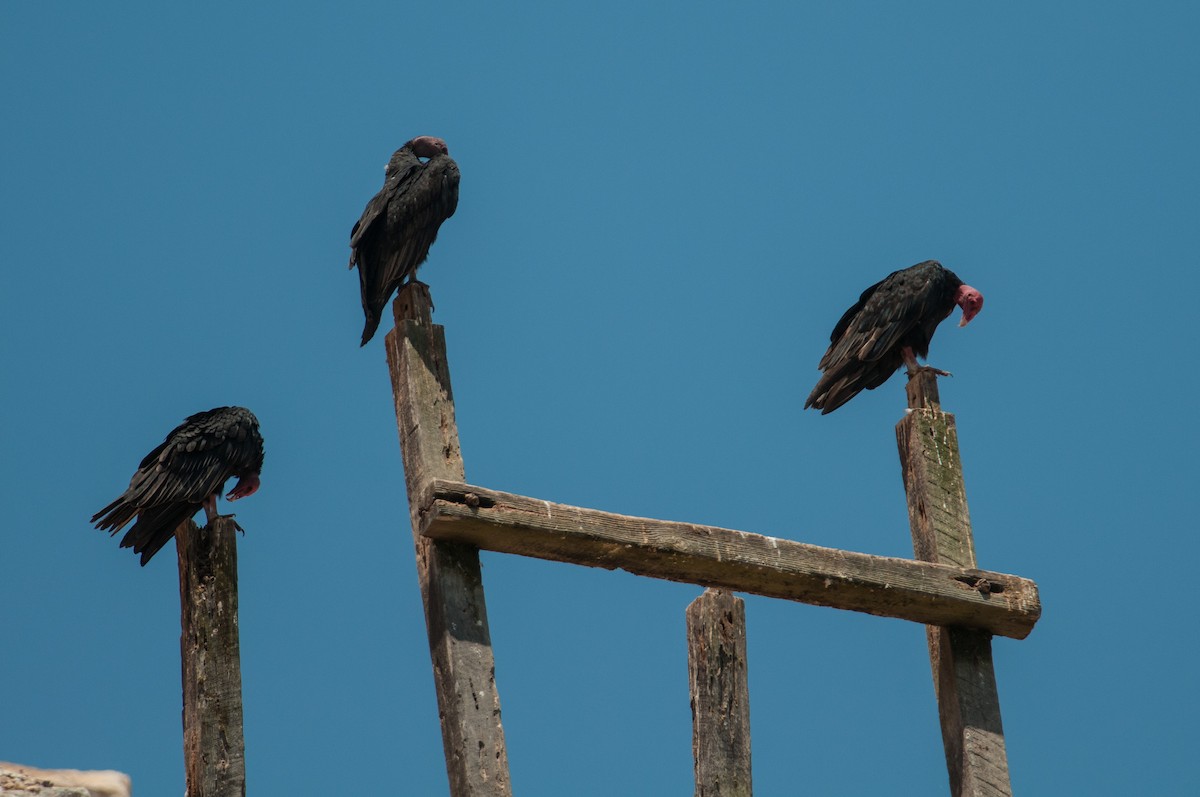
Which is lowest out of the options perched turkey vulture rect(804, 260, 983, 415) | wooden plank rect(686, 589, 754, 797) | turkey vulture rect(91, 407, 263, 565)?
wooden plank rect(686, 589, 754, 797)

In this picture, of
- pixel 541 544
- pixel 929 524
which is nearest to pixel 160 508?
pixel 541 544

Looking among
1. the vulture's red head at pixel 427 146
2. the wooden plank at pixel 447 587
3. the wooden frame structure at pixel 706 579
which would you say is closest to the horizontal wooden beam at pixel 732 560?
the wooden frame structure at pixel 706 579

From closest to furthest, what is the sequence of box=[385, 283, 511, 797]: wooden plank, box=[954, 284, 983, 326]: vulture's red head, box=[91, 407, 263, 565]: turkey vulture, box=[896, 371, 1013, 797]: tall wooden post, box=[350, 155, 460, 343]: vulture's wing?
1. box=[385, 283, 511, 797]: wooden plank
2. box=[896, 371, 1013, 797]: tall wooden post
3. box=[91, 407, 263, 565]: turkey vulture
4. box=[350, 155, 460, 343]: vulture's wing
5. box=[954, 284, 983, 326]: vulture's red head

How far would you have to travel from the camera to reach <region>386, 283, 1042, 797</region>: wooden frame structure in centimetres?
514

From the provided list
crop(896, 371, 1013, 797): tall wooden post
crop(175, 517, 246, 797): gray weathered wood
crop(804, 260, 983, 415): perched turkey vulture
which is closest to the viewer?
Answer: crop(175, 517, 246, 797): gray weathered wood

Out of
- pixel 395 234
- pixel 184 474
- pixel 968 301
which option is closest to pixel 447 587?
pixel 184 474

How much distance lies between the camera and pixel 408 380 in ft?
18.4

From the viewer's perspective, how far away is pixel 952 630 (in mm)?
6066

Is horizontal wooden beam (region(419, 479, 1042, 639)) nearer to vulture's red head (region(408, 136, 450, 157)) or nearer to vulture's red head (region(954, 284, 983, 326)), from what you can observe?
vulture's red head (region(954, 284, 983, 326))

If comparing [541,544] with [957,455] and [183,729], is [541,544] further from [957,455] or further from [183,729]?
[957,455]

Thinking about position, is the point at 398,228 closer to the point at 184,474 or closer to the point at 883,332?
the point at 184,474

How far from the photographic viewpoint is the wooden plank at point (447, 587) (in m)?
5.00

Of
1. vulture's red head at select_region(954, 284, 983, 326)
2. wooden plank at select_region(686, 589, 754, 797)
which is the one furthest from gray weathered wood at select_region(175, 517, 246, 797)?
vulture's red head at select_region(954, 284, 983, 326)

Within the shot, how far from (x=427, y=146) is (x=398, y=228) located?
178 cm
